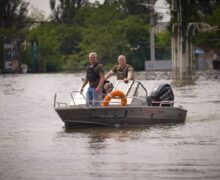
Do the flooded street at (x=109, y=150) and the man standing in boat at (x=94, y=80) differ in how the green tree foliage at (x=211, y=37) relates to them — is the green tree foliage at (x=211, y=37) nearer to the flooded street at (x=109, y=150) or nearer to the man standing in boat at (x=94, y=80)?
the flooded street at (x=109, y=150)

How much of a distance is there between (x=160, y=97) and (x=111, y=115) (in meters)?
1.90

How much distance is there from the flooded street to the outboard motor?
0.74 m

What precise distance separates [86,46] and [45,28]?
14.7m

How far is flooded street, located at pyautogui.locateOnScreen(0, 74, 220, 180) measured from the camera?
17.2 m

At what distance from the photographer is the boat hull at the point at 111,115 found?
1005 inches

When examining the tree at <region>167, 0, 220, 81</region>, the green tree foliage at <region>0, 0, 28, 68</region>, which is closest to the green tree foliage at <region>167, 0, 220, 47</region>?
the tree at <region>167, 0, 220, 81</region>

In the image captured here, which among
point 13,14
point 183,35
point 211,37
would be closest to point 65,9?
point 13,14

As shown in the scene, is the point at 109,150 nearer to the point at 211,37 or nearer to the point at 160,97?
the point at 160,97

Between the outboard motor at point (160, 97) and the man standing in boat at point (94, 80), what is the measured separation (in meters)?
1.43

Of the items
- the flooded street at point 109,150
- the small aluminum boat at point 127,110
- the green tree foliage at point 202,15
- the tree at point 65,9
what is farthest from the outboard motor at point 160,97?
the tree at point 65,9

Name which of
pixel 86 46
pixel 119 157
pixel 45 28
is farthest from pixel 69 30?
pixel 119 157

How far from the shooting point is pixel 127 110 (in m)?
25.7

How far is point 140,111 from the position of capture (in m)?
25.9

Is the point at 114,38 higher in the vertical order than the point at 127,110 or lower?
higher
